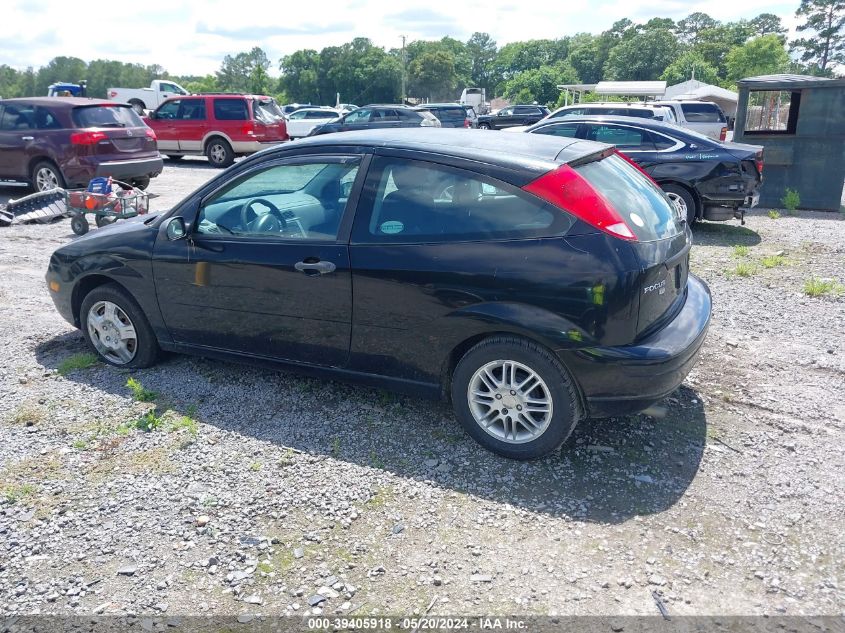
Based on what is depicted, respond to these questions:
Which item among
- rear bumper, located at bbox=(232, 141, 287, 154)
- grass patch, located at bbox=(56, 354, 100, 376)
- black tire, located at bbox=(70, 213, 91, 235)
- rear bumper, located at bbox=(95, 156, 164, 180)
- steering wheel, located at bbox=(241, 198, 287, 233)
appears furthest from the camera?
rear bumper, located at bbox=(232, 141, 287, 154)

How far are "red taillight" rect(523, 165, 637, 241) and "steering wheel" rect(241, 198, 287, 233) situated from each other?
1668mm

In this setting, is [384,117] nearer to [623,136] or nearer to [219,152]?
[219,152]

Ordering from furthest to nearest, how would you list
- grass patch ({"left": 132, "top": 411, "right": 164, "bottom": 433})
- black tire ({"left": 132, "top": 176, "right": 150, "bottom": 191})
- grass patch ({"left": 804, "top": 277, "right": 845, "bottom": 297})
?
black tire ({"left": 132, "top": 176, "right": 150, "bottom": 191}), grass patch ({"left": 804, "top": 277, "right": 845, "bottom": 297}), grass patch ({"left": 132, "top": 411, "right": 164, "bottom": 433})

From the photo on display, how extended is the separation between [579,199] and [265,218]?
6.77 feet

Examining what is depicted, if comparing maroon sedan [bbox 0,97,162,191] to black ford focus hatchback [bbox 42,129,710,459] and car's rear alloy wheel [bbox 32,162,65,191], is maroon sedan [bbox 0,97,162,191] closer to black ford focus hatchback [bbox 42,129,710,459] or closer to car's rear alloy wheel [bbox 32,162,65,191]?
car's rear alloy wheel [bbox 32,162,65,191]

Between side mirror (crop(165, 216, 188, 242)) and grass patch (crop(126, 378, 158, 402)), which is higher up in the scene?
side mirror (crop(165, 216, 188, 242))

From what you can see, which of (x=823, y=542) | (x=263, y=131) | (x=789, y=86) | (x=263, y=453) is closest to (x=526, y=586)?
(x=823, y=542)

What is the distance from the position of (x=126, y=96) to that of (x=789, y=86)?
120 feet

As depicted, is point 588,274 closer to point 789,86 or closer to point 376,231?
point 376,231

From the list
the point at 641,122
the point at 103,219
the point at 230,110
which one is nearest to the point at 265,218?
the point at 103,219

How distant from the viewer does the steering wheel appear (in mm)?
4504

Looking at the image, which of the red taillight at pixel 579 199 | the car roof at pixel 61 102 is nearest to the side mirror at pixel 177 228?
the red taillight at pixel 579 199

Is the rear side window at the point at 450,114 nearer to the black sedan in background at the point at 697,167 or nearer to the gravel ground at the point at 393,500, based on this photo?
the black sedan in background at the point at 697,167

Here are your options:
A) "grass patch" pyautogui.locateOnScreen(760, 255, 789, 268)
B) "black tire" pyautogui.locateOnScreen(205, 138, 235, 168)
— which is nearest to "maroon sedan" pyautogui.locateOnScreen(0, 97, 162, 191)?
"black tire" pyautogui.locateOnScreen(205, 138, 235, 168)
